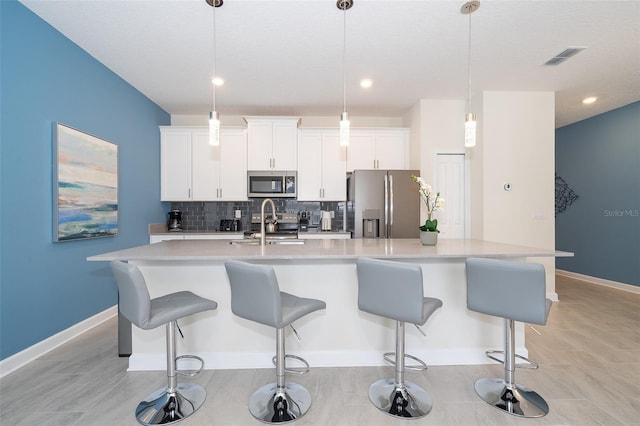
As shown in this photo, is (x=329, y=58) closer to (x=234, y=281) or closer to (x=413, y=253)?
(x=413, y=253)

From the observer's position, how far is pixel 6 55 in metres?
2.22

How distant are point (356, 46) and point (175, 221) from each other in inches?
143

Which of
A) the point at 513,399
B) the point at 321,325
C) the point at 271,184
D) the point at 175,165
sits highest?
the point at 175,165

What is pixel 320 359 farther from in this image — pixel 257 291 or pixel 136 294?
pixel 136 294

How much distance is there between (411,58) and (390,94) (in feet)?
3.10

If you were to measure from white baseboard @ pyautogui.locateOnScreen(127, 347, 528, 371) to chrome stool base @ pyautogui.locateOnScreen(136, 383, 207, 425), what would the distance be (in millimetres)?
317

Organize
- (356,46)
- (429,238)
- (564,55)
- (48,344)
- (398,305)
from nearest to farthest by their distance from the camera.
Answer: (398,305)
(429,238)
(48,344)
(356,46)
(564,55)

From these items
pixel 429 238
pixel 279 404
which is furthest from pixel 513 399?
pixel 279 404

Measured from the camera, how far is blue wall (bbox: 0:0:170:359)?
2238 millimetres

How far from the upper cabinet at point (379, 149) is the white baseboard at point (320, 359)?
289 centimetres

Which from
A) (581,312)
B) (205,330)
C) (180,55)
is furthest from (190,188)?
(581,312)

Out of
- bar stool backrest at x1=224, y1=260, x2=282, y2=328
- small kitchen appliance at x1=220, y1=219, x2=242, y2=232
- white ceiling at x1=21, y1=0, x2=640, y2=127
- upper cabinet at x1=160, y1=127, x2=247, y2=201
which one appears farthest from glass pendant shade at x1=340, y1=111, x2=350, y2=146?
small kitchen appliance at x1=220, y1=219, x2=242, y2=232

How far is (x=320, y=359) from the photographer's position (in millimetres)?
2320

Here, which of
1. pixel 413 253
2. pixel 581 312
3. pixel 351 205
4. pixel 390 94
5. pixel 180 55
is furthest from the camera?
pixel 351 205
